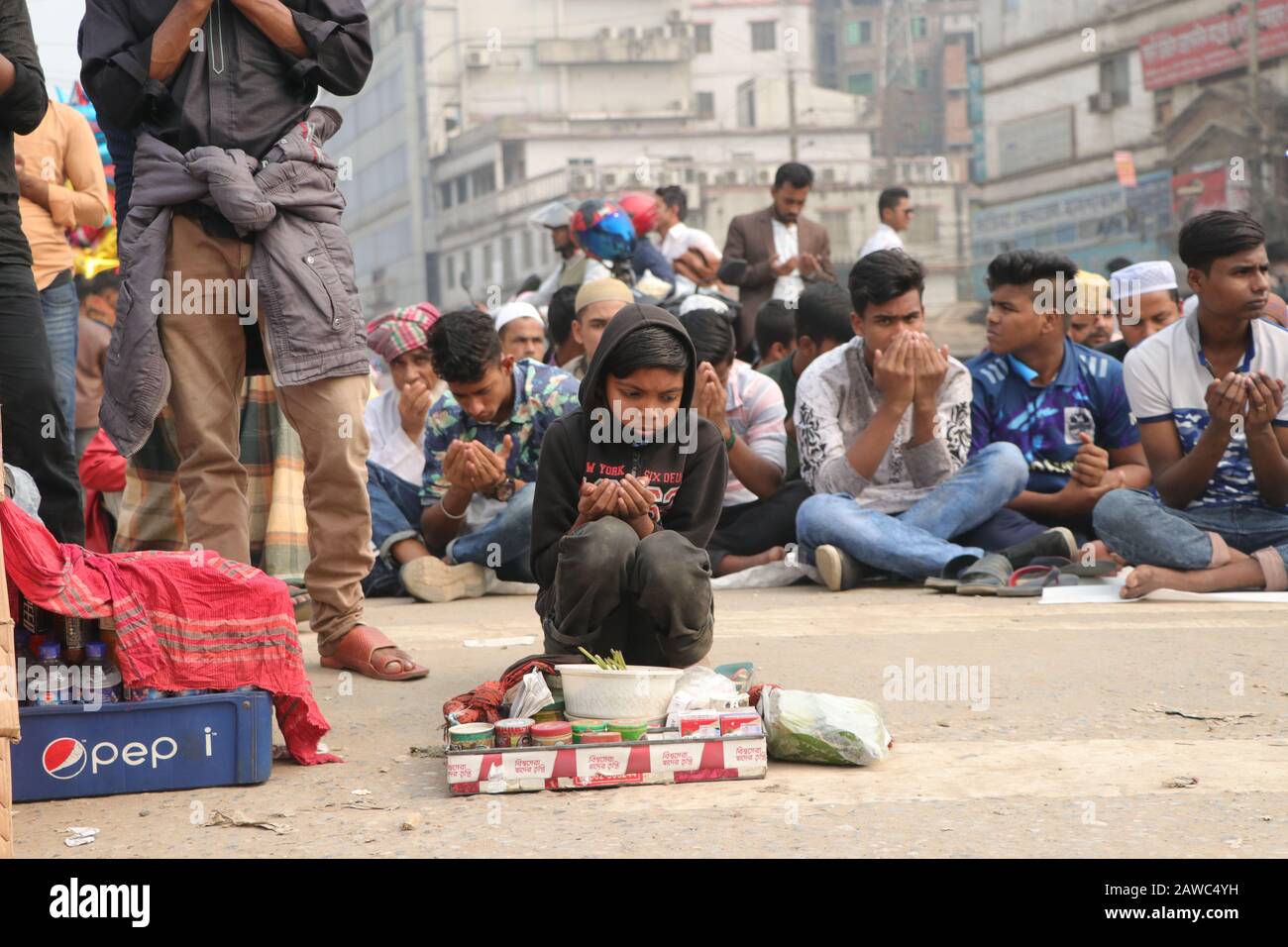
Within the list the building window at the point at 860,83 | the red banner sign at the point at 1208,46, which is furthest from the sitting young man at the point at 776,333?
the building window at the point at 860,83

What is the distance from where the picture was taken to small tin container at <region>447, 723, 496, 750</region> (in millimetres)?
3299

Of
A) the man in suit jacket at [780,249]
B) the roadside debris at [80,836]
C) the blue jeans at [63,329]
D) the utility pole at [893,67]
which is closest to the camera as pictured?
the roadside debris at [80,836]

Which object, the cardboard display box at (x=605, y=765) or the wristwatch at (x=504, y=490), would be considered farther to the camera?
the wristwatch at (x=504, y=490)

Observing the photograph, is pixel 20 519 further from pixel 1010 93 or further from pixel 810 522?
pixel 1010 93

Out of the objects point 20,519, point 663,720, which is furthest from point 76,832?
point 663,720

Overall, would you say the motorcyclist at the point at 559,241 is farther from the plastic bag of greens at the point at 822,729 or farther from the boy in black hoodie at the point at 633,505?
the plastic bag of greens at the point at 822,729

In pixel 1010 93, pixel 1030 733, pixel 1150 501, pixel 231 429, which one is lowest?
pixel 1030 733

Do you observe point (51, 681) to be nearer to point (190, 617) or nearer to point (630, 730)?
point (190, 617)

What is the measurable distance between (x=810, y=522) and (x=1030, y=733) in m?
2.90

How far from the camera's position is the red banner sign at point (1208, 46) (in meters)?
33.6

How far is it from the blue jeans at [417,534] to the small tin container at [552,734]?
2.93 meters

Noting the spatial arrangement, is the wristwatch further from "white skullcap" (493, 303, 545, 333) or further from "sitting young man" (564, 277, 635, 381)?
"white skullcap" (493, 303, 545, 333)

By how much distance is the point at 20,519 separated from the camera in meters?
3.13

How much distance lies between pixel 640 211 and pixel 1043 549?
540cm
